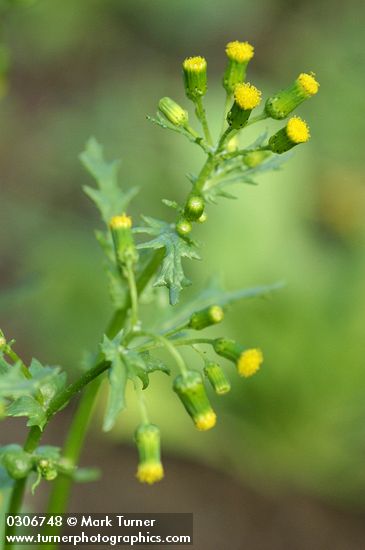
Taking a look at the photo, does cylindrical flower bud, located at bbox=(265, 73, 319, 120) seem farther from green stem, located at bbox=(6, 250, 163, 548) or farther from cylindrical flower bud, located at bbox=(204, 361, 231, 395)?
cylindrical flower bud, located at bbox=(204, 361, 231, 395)

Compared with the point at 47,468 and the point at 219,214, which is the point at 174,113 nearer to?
→ the point at 47,468

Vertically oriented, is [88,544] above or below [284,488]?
below

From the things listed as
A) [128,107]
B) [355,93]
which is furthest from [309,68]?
[128,107]

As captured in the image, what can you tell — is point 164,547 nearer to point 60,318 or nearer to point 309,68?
point 60,318

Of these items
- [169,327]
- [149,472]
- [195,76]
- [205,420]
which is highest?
[195,76]

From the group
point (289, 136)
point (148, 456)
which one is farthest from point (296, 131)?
point (148, 456)

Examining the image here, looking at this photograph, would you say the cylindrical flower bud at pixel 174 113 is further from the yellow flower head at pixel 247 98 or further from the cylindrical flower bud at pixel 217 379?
the cylindrical flower bud at pixel 217 379

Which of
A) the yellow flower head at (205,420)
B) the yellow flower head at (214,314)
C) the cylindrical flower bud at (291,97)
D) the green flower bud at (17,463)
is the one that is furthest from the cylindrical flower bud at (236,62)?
the green flower bud at (17,463)

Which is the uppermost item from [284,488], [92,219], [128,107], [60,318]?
[128,107]
